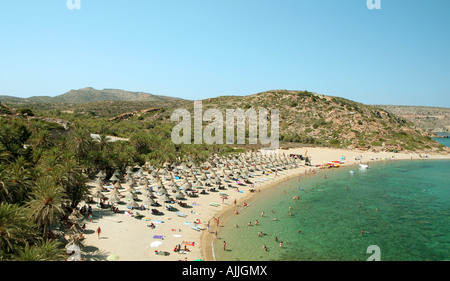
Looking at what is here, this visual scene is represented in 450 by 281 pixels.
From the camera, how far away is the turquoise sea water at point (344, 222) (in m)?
26.1

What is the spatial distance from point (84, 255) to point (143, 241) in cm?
506

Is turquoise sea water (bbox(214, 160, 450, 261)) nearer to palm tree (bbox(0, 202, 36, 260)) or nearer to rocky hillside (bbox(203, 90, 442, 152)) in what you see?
palm tree (bbox(0, 202, 36, 260))

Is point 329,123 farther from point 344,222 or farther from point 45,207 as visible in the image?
point 45,207

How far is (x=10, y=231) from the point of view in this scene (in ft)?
51.2

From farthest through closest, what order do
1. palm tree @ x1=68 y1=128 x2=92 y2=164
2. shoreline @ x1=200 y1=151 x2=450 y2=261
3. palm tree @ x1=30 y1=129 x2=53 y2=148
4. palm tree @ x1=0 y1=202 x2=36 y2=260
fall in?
palm tree @ x1=68 y1=128 x2=92 y2=164 < palm tree @ x1=30 y1=129 x2=53 y2=148 < shoreline @ x1=200 y1=151 x2=450 y2=261 < palm tree @ x1=0 y1=202 x2=36 y2=260

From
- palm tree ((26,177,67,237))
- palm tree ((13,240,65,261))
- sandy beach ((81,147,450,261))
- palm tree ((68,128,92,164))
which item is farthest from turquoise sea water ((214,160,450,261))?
palm tree ((68,128,92,164))

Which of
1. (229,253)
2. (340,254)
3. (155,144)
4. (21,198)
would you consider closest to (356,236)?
(340,254)

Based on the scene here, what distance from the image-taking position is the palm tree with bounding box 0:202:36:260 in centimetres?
1509

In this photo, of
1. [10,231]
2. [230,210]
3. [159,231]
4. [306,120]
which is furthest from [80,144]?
[306,120]

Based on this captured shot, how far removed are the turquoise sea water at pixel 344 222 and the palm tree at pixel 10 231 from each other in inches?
594

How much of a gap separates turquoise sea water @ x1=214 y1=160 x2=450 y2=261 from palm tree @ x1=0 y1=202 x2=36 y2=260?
49.5 feet

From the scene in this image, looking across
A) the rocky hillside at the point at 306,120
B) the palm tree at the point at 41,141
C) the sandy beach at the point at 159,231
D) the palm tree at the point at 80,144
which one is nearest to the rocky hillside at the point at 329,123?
the rocky hillside at the point at 306,120

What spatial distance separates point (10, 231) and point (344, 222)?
115 ft

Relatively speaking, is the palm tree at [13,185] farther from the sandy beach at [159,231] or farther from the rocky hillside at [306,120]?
the rocky hillside at [306,120]
